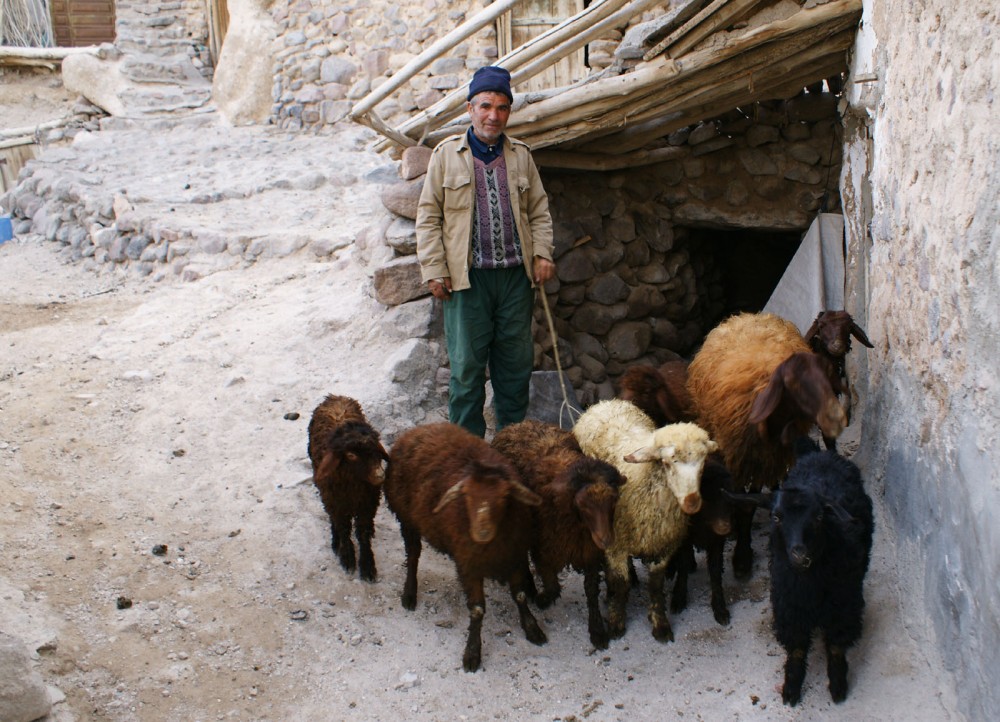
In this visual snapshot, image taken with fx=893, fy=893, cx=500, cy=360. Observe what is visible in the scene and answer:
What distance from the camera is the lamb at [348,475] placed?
457 cm

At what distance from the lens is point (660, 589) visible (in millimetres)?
4426

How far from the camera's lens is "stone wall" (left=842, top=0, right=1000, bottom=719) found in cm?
315

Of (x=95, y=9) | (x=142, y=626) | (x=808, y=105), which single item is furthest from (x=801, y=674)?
(x=95, y=9)

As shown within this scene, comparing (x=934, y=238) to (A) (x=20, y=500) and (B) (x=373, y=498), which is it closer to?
(B) (x=373, y=498)

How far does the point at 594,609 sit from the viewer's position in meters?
4.40

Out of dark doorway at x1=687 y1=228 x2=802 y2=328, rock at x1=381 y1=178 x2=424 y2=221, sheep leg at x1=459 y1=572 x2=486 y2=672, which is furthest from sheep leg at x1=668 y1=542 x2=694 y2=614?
dark doorway at x1=687 y1=228 x2=802 y2=328

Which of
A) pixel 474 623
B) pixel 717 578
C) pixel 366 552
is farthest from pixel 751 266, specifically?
pixel 474 623

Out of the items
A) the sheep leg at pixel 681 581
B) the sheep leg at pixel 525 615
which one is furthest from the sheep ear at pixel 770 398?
the sheep leg at pixel 525 615

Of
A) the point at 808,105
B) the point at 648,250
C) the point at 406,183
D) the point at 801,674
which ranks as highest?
the point at 808,105

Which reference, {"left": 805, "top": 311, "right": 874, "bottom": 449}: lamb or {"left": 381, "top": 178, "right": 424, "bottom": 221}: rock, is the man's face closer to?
{"left": 381, "top": 178, "right": 424, "bottom": 221}: rock

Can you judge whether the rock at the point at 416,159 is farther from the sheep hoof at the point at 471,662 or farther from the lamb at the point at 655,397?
the sheep hoof at the point at 471,662

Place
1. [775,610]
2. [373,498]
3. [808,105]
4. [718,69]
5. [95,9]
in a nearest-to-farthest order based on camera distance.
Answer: [775,610] → [373,498] → [718,69] → [808,105] → [95,9]

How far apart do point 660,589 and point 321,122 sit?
10.1 metres

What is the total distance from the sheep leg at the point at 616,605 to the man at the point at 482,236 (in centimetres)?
172
